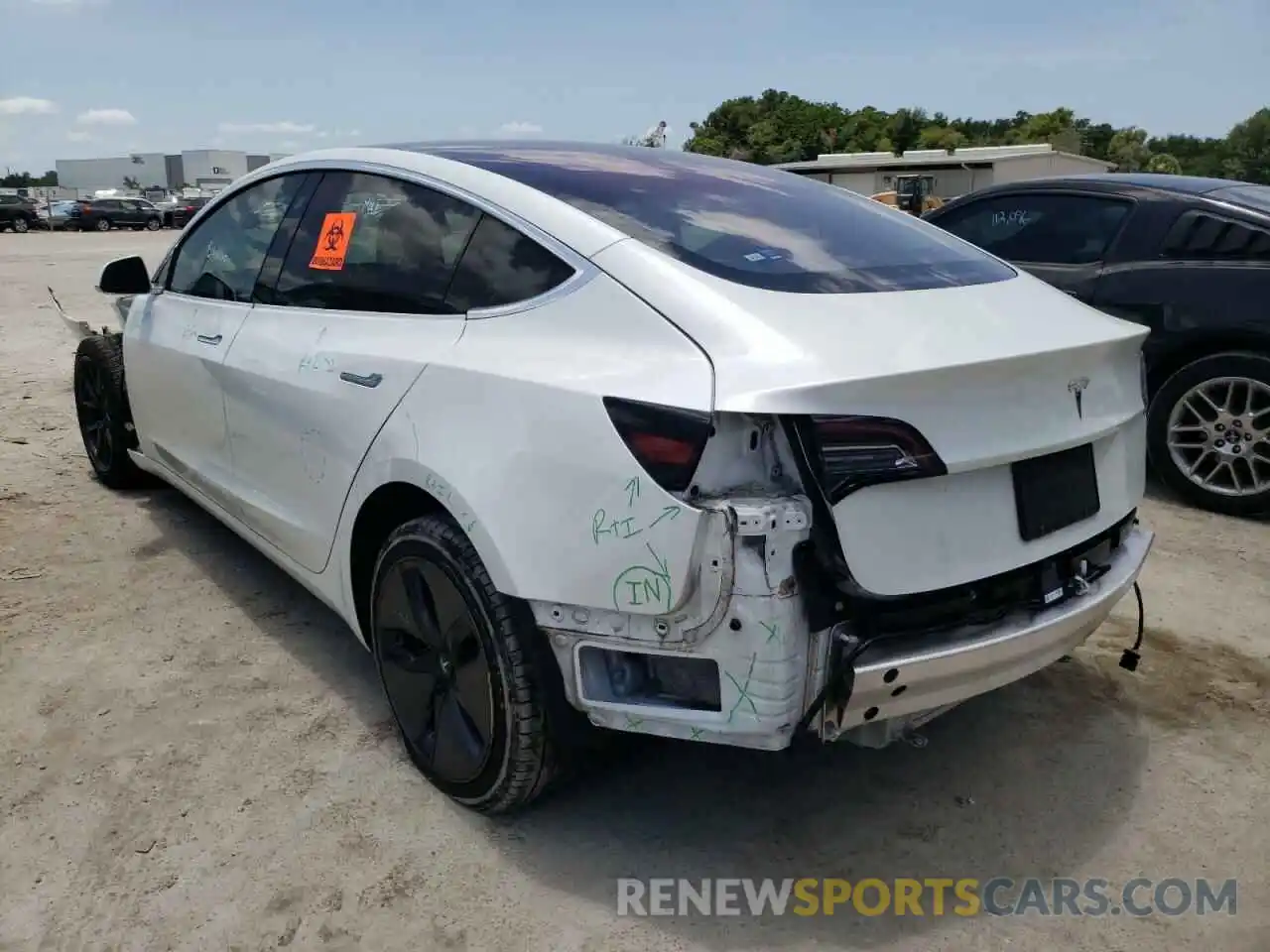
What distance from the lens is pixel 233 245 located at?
12.2ft

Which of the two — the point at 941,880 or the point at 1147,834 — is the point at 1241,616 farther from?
the point at 941,880

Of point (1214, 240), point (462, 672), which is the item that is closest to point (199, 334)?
point (462, 672)

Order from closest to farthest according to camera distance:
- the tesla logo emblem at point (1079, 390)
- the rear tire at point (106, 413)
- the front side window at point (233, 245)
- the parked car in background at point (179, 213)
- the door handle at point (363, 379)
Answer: the tesla logo emblem at point (1079, 390), the door handle at point (363, 379), the front side window at point (233, 245), the rear tire at point (106, 413), the parked car in background at point (179, 213)

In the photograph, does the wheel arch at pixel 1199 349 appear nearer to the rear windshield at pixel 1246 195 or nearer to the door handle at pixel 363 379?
the rear windshield at pixel 1246 195

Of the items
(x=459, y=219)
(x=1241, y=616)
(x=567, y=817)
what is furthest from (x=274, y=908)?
(x=1241, y=616)

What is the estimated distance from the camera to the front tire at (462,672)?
2.29 meters

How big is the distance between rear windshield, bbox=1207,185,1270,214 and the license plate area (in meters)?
3.30

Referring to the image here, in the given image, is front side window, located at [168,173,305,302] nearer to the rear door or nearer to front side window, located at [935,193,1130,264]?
the rear door

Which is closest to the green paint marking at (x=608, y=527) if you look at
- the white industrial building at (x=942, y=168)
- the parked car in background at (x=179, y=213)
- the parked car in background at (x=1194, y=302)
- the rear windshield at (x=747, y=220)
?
the rear windshield at (x=747, y=220)

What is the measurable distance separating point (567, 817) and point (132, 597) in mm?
2270

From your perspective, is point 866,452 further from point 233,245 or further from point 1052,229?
point 1052,229

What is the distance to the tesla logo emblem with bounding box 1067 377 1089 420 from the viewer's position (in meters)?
2.31

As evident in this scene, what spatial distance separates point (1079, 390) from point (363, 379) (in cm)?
176

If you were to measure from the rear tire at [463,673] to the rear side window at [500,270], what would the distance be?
1.82ft
